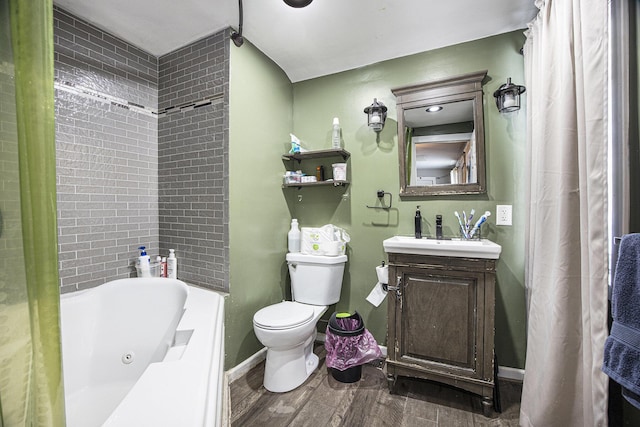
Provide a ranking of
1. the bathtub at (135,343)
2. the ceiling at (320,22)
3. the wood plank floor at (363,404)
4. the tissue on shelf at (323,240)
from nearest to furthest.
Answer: the bathtub at (135,343) → the wood plank floor at (363,404) → the ceiling at (320,22) → the tissue on shelf at (323,240)

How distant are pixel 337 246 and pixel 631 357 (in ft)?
5.15

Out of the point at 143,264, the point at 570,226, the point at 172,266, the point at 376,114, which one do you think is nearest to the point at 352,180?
the point at 376,114

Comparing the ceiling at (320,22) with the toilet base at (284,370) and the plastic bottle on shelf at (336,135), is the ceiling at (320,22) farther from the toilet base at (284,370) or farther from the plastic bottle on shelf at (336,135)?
the toilet base at (284,370)

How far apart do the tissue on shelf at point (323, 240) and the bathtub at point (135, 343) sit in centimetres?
79

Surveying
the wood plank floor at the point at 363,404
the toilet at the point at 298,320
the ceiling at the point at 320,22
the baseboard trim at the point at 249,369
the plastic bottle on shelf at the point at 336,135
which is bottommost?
the wood plank floor at the point at 363,404

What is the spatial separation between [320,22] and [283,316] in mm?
1940

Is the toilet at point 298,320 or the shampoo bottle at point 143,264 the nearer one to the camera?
the toilet at point 298,320

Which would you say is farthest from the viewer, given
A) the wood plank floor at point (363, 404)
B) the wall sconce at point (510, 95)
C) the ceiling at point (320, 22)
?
the wall sconce at point (510, 95)

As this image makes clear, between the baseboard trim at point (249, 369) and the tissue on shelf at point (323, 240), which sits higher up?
the tissue on shelf at point (323, 240)

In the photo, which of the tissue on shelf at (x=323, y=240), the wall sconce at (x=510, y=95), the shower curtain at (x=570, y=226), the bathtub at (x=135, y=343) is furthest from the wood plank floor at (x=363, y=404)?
the wall sconce at (x=510, y=95)

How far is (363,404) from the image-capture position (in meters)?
1.62

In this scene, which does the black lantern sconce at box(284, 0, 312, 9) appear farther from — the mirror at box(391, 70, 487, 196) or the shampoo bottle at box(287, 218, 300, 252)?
the shampoo bottle at box(287, 218, 300, 252)

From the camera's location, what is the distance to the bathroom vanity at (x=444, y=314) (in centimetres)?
152

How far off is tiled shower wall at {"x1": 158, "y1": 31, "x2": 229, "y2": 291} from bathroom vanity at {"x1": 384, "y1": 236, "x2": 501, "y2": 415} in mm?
1166
